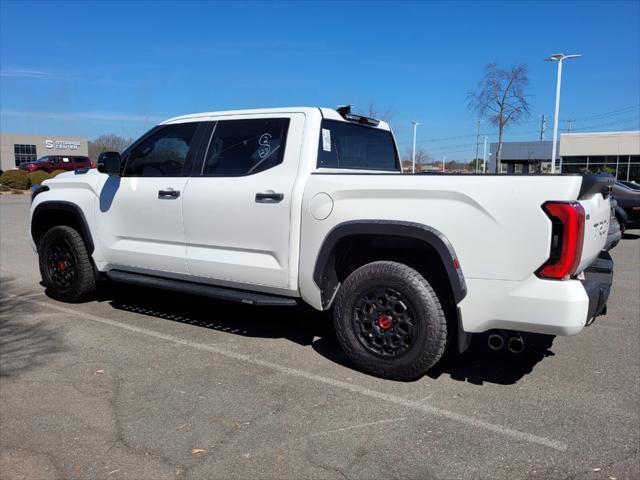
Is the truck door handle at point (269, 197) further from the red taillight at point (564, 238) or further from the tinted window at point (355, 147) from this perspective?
the red taillight at point (564, 238)

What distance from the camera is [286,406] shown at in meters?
3.76

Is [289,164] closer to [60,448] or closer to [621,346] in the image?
[60,448]

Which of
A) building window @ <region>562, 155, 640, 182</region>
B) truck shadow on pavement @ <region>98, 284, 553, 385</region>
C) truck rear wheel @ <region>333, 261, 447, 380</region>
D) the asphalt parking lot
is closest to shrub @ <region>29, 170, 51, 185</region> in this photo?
truck shadow on pavement @ <region>98, 284, 553, 385</region>

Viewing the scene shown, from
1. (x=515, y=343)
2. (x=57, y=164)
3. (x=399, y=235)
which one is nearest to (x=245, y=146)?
(x=399, y=235)

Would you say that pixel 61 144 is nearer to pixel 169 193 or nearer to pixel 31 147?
pixel 31 147

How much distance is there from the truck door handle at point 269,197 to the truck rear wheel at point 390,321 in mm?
855

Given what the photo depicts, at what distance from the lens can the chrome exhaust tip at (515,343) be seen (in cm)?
386

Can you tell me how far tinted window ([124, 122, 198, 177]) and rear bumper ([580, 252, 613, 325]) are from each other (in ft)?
11.8

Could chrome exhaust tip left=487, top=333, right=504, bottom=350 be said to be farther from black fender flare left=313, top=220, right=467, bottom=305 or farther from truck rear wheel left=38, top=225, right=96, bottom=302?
truck rear wheel left=38, top=225, right=96, bottom=302

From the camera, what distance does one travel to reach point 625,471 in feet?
9.76

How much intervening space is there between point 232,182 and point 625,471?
3.47 meters

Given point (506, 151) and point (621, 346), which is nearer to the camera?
point (621, 346)

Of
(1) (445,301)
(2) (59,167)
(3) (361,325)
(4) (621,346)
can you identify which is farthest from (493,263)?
(2) (59,167)

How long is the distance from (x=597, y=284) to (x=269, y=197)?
250cm
